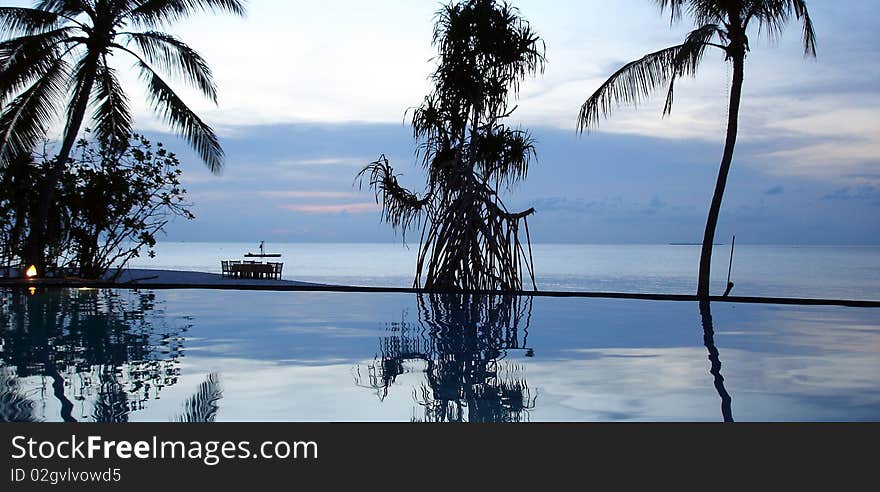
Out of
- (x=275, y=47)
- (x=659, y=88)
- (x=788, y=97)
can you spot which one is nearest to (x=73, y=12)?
(x=275, y=47)

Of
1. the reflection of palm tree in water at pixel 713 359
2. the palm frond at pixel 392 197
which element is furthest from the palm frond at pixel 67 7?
the reflection of palm tree in water at pixel 713 359

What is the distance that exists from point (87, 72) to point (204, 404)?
9.23m

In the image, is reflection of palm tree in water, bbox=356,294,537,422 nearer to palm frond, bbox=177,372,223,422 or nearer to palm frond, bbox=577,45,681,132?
palm frond, bbox=177,372,223,422

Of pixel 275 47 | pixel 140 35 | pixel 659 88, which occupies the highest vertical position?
pixel 275 47

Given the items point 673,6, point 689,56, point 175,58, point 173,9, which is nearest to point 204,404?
point 689,56

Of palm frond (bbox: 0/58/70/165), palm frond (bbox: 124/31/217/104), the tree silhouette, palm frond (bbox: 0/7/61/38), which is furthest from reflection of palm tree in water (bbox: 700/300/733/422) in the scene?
palm frond (bbox: 0/7/61/38)

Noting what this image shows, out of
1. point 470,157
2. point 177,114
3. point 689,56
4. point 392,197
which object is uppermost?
point 689,56

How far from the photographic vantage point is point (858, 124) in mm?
22125

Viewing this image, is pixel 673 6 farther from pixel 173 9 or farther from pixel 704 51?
pixel 173 9

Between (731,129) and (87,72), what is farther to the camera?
(87,72)

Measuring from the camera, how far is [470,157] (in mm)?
12070
